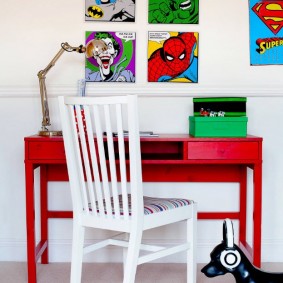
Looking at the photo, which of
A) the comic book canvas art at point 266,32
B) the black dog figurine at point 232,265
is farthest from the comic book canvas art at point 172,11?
the black dog figurine at point 232,265

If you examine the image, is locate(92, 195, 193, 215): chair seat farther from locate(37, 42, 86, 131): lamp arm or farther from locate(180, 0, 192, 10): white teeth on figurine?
locate(180, 0, 192, 10): white teeth on figurine

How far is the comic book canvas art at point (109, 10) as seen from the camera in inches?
113

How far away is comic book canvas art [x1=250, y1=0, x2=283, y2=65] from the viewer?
2877mm

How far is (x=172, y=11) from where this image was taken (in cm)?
287

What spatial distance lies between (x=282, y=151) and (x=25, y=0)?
70.1 inches

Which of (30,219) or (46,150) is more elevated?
(46,150)

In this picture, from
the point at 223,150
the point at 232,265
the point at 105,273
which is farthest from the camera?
the point at 105,273

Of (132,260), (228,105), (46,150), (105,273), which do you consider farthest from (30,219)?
(228,105)

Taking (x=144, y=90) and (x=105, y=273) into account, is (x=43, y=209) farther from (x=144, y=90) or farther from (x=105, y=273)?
(x=144, y=90)

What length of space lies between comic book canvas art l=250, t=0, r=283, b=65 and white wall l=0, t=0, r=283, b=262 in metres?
0.04

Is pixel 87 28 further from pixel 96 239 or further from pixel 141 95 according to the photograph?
pixel 96 239

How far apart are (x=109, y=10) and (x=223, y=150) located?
43.0 inches

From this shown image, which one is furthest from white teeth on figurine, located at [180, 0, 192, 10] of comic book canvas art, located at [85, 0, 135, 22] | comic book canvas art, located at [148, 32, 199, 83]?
comic book canvas art, located at [85, 0, 135, 22]

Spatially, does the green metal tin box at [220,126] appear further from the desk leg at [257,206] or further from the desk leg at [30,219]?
the desk leg at [30,219]
